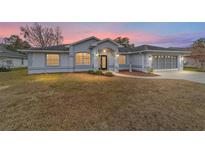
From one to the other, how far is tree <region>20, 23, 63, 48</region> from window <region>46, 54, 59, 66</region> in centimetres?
2001

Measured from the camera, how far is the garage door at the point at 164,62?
18.0m

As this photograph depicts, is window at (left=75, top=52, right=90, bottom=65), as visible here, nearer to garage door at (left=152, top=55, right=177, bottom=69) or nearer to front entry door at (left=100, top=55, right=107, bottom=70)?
front entry door at (left=100, top=55, right=107, bottom=70)

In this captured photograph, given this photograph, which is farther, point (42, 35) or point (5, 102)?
point (42, 35)

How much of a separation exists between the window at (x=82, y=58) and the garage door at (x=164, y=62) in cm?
865

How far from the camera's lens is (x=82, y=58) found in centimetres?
1734

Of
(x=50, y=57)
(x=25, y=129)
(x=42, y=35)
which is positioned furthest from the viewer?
(x=42, y=35)

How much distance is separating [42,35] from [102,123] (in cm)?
3492

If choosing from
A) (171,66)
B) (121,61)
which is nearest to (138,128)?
(121,61)

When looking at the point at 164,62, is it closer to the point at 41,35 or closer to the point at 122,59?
the point at 122,59

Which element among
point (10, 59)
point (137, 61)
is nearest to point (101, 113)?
point (137, 61)

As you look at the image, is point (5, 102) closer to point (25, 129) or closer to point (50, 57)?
point (25, 129)

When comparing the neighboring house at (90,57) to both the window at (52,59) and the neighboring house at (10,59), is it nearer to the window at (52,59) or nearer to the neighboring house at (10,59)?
the window at (52,59)
